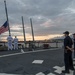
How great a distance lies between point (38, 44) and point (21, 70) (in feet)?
92.2

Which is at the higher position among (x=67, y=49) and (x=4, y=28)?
(x=4, y=28)

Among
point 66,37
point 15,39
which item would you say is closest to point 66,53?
point 66,37

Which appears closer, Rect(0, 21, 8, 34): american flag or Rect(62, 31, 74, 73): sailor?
Rect(62, 31, 74, 73): sailor

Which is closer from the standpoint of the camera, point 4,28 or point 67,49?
point 67,49

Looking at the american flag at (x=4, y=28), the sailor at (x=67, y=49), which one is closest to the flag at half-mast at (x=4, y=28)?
the american flag at (x=4, y=28)

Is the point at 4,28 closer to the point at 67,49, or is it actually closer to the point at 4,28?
the point at 4,28

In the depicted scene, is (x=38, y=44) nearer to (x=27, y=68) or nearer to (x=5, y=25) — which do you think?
(x=5, y=25)

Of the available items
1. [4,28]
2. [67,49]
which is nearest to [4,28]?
[4,28]

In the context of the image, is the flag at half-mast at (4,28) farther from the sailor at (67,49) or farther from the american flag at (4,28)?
the sailor at (67,49)

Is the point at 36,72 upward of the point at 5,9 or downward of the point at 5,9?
downward

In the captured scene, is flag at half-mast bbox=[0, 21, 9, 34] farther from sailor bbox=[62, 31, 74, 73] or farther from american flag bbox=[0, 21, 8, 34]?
sailor bbox=[62, 31, 74, 73]

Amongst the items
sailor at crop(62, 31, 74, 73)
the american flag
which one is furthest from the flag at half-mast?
sailor at crop(62, 31, 74, 73)

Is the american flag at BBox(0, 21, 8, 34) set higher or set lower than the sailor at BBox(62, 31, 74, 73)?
higher

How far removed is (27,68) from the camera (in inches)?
510
